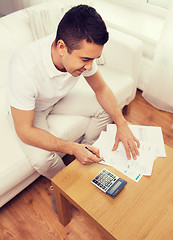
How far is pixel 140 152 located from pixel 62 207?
0.49m

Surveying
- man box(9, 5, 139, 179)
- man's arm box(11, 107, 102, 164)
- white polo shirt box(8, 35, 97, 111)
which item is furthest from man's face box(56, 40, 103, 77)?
man's arm box(11, 107, 102, 164)

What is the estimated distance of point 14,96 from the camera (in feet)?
3.61

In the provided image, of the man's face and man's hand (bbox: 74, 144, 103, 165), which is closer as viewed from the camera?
the man's face

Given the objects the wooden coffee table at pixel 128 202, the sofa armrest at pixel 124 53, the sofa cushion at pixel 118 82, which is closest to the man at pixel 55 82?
the wooden coffee table at pixel 128 202

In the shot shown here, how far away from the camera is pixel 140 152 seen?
1188 mm

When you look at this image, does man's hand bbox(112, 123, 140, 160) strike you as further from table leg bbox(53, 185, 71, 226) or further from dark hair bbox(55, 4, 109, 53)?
dark hair bbox(55, 4, 109, 53)

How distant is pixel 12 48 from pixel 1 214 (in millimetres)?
1048

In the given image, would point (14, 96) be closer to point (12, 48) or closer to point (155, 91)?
point (12, 48)

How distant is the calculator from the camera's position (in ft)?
3.36

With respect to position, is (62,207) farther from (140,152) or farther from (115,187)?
(140,152)

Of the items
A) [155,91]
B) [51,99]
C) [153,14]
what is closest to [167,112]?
[155,91]

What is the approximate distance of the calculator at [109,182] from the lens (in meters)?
1.03

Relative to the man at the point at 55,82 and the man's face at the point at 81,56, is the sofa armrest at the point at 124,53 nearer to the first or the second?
the man at the point at 55,82

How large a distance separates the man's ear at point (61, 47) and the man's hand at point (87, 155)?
0.45 m
